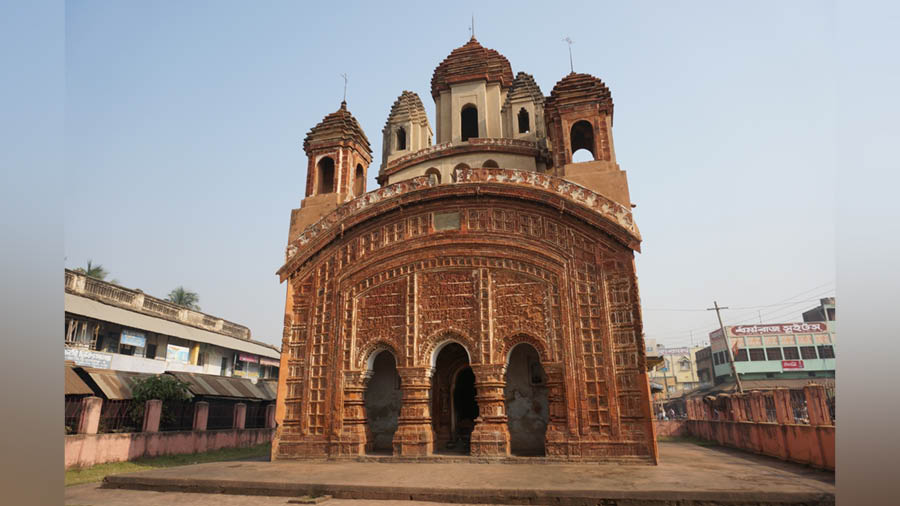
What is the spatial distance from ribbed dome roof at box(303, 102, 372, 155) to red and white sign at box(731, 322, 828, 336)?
1461 inches

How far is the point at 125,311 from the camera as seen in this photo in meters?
19.0

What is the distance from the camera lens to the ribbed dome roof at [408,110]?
57.3 feet

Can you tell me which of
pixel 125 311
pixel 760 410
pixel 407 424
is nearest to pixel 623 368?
pixel 407 424

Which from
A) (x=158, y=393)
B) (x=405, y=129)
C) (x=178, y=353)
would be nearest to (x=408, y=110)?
(x=405, y=129)

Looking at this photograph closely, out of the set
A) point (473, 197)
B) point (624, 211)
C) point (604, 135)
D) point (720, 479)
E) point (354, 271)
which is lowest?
point (720, 479)

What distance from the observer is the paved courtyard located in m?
6.80

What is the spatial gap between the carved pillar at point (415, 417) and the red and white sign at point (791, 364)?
38.0 meters

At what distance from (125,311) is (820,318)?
177ft

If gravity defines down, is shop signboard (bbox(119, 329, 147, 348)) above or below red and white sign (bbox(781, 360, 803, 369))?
above

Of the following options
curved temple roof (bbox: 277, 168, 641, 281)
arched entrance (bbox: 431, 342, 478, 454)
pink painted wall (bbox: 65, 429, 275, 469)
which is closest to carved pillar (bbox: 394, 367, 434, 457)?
arched entrance (bbox: 431, 342, 478, 454)

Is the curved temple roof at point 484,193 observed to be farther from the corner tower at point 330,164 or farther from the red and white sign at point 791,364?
the red and white sign at point 791,364

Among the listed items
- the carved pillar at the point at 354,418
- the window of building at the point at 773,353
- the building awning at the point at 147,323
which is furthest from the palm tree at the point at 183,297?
the window of building at the point at 773,353

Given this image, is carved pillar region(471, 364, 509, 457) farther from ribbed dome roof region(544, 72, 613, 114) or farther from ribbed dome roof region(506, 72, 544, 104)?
ribbed dome roof region(506, 72, 544, 104)

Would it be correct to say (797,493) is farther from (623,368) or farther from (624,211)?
(624,211)
